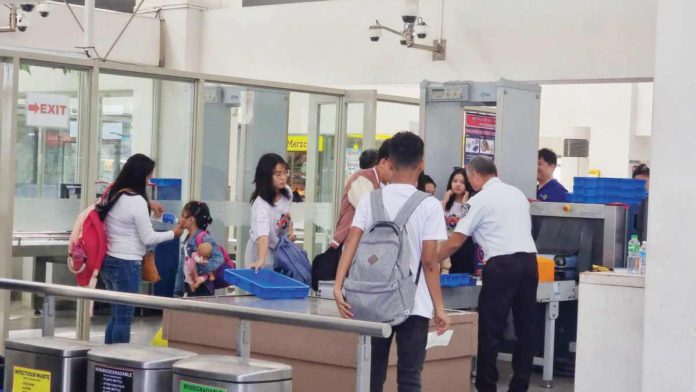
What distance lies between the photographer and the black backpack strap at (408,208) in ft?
14.6

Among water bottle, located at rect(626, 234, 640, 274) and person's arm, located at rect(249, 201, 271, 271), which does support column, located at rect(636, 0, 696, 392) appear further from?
person's arm, located at rect(249, 201, 271, 271)

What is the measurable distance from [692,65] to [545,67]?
6.44 m

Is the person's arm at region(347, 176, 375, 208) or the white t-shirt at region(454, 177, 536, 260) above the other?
the person's arm at region(347, 176, 375, 208)

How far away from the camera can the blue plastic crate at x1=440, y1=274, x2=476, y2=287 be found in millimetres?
6719

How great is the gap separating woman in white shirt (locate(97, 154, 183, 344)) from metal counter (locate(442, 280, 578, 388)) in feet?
6.27

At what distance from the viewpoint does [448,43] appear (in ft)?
38.7

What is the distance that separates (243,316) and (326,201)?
627cm

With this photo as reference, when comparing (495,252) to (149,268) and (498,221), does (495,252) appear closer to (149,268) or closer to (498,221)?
(498,221)

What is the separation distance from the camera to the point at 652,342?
4.79 metres

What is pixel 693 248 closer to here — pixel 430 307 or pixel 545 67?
pixel 430 307

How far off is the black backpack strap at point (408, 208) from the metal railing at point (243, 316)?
960 mm

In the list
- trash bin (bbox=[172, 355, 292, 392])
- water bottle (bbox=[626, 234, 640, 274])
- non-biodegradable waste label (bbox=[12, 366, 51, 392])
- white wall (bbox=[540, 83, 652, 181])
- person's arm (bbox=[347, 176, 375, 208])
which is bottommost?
non-biodegradable waste label (bbox=[12, 366, 51, 392])

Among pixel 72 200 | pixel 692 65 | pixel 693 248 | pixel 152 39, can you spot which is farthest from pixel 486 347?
pixel 152 39

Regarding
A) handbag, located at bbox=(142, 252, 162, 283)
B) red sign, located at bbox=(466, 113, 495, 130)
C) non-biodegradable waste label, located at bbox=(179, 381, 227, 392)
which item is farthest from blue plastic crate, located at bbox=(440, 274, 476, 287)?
non-biodegradable waste label, located at bbox=(179, 381, 227, 392)
